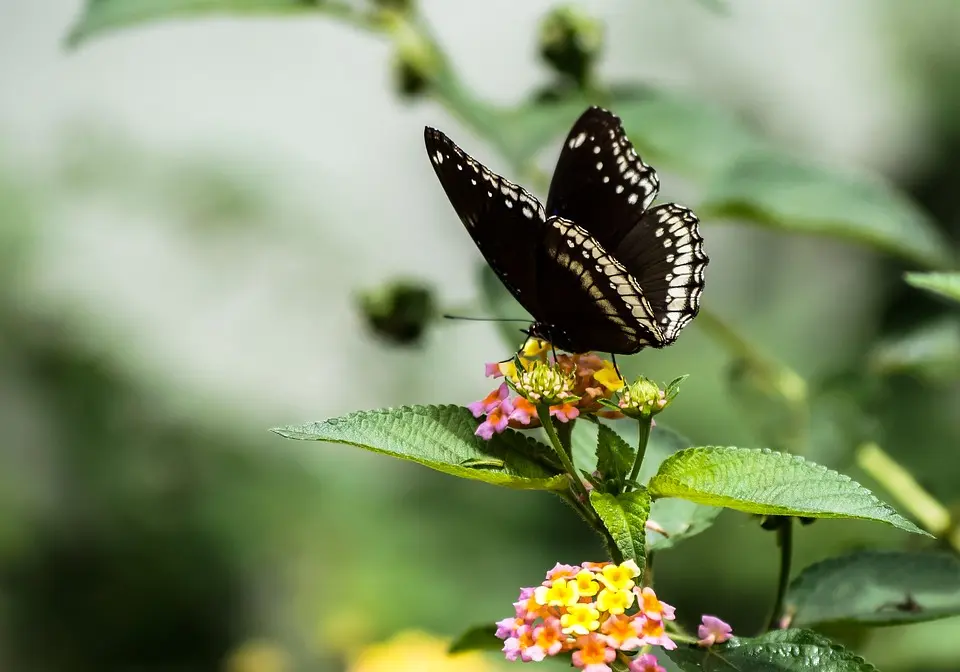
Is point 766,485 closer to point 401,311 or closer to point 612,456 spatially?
point 612,456

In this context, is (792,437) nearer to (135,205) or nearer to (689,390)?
(689,390)

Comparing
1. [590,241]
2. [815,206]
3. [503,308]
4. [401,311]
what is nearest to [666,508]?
[590,241]

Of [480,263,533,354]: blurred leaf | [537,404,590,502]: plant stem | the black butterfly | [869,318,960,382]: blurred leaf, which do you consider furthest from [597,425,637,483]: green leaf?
[869,318,960,382]: blurred leaf

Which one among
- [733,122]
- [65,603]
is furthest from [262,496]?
[733,122]

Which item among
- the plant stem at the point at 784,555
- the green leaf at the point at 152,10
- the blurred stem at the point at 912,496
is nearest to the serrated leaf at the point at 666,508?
the plant stem at the point at 784,555

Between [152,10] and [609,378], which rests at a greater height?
[152,10]

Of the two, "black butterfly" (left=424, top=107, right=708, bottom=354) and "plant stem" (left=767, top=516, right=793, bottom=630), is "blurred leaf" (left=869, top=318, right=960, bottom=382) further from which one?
"plant stem" (left=767, top=516, right=793, bottom=630)
